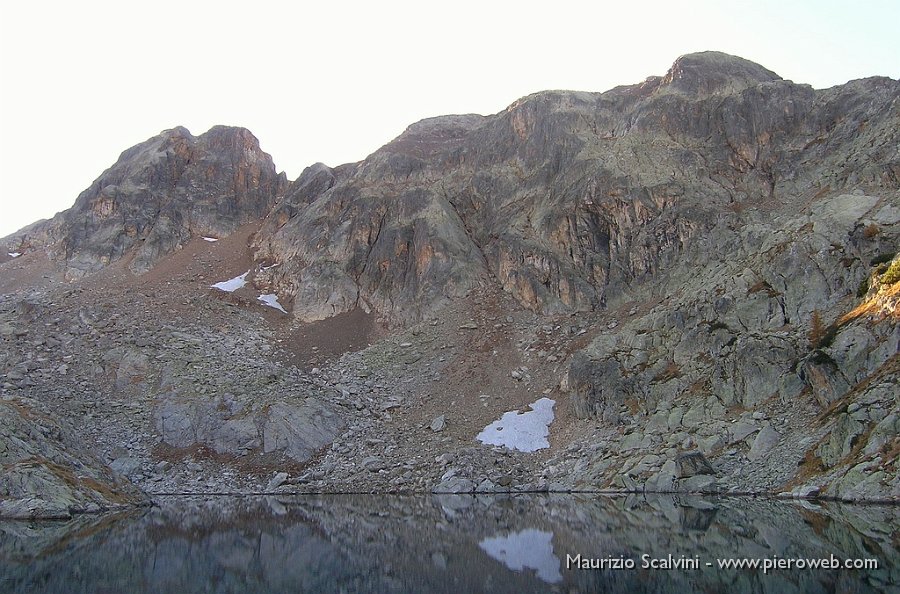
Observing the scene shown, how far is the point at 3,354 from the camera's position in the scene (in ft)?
189

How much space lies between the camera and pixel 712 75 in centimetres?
7919

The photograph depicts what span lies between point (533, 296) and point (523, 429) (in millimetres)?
20802

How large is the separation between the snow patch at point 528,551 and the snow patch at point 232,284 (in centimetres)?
6196

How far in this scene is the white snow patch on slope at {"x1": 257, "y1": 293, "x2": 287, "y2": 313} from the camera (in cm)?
7682

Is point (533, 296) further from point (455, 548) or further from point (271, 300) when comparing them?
point (455, 548)

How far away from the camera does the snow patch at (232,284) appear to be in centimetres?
7962

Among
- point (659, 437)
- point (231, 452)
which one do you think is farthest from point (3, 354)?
point (659, 437)

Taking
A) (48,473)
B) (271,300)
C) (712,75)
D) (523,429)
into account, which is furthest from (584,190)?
(48,473)

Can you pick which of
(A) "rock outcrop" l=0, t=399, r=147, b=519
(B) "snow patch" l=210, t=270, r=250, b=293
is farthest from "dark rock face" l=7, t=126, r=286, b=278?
(A) "rock outcrop" l=0, t=399, r=147, b=519

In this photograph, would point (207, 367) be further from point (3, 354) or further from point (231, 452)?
point (3, 354)

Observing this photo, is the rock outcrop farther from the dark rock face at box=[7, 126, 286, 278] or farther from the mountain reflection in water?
the dark rock face at box=[7, 126, 286, 278]

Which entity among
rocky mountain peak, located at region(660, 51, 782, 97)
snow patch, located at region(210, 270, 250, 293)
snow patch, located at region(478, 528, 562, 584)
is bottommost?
snow patch, located at region(478, 528, 562, 584)

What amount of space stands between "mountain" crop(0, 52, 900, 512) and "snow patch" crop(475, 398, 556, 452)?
3.59 feet

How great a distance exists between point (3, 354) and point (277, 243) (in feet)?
121
